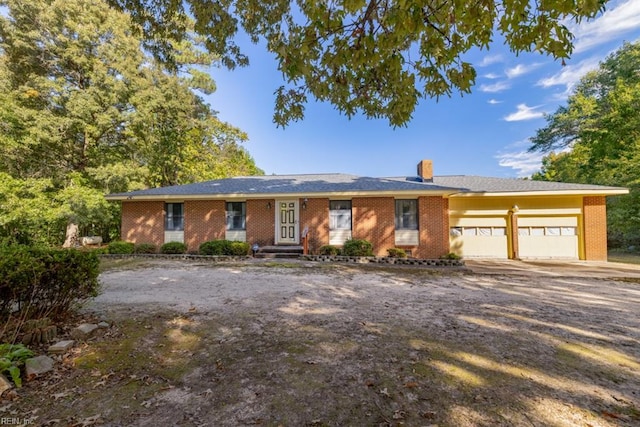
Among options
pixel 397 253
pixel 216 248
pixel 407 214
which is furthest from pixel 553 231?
pixel 216 248

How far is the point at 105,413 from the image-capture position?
2088mm

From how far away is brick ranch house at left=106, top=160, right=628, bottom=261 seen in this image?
11383 millimetres

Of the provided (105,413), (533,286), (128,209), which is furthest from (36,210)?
(533,286)

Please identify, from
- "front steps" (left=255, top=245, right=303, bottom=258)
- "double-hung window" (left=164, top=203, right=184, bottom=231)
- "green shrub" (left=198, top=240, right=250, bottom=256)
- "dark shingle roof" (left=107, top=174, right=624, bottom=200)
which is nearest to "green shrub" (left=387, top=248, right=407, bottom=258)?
"dark shingle roof" (left=107, top=174, right=624, bottom=200)

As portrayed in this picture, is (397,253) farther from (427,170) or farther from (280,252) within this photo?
(427,170)

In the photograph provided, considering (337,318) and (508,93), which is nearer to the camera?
(337,318)

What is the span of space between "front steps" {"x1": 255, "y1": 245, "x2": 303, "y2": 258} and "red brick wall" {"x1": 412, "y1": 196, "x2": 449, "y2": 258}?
15.9 ft

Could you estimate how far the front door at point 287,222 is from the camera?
40.1ft

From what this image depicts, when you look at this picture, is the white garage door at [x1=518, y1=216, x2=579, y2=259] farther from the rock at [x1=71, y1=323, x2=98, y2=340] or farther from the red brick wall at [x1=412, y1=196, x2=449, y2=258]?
the rock at [x1=71, y1=323, x2=98, y2=340]

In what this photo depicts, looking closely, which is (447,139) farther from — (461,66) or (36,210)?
(36,210)

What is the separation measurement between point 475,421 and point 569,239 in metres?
13.7

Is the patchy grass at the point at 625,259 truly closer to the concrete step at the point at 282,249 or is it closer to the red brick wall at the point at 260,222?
the concrete step at the point at 282,249

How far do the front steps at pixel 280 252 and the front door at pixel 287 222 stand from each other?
1.93 feet

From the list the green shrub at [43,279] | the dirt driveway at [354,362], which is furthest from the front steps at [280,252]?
the green shrub at [43,279]
